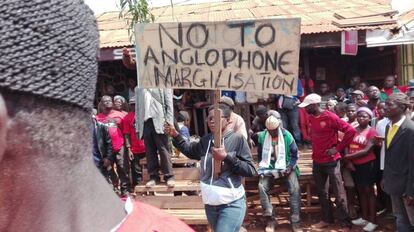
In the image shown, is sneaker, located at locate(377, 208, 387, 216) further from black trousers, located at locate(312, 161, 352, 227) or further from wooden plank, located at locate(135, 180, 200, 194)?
wooden plank, located at locate(135, 180, 200, 194)

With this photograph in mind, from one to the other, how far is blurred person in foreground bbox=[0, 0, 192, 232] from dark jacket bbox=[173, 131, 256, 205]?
3.11 meters

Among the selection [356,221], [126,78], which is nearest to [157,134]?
[356,221]

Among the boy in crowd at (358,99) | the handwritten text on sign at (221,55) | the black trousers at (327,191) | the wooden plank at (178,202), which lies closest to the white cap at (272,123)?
the black trousers at (327,191)

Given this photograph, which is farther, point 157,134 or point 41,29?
point 157,134

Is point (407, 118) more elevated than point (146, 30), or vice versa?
point (146, 30)

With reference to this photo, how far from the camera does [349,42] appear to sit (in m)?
8.73

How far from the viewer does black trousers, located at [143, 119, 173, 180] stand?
658 centimetres

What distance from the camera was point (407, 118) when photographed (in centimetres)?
516

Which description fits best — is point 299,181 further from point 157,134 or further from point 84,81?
point 84,81

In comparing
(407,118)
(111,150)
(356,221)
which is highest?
(407,118)

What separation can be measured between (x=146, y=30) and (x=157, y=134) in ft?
11.7

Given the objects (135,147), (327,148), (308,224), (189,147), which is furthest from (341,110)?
(189,147)

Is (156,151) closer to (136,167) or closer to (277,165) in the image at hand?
(136,167)

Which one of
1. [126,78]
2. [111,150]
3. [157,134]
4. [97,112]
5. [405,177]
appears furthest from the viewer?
[126,78]
